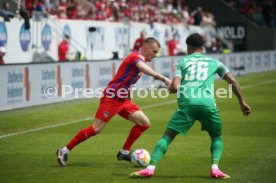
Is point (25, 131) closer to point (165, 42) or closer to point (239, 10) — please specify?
point (165, 42)

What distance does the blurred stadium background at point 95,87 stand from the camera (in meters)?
11.8

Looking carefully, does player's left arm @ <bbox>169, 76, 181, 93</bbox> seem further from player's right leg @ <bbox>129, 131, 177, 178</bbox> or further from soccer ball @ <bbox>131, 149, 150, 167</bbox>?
soccer ball @ <bbox>131, 149, 150, 167</bbox>

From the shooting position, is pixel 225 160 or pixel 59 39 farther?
pixel 59 39

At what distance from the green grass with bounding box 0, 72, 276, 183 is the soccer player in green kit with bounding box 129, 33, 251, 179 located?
41 centimetres

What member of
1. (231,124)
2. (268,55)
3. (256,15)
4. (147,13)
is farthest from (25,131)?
(256,15)

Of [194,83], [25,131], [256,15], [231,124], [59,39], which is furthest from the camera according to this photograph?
[256,15]

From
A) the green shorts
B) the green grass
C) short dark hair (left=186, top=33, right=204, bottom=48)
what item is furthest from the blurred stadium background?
short dark hair (left=186, top=33, right=204, bottom=48)

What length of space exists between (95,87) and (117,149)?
1291 cm

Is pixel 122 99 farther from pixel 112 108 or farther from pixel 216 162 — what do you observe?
pixel 216 162

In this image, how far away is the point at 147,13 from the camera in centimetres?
4088

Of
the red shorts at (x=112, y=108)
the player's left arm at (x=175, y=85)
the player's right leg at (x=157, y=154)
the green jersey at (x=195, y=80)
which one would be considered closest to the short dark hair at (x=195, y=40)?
the green jersey at (x=195, y=80)

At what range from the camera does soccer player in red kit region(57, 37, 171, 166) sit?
1169 centimetres

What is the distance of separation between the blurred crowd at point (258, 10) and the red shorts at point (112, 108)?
152 ft

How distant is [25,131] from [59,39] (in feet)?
43.5
